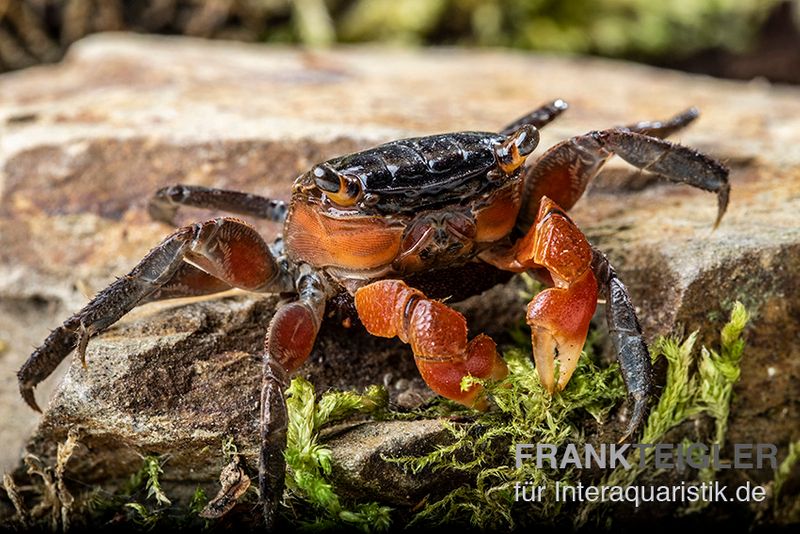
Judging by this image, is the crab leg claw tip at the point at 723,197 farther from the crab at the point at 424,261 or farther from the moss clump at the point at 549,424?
the moss clump at the point at 549,424

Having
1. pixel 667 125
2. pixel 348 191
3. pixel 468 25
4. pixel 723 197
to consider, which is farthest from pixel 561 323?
pixel 468 25

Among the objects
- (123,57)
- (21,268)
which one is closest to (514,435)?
(21,268)

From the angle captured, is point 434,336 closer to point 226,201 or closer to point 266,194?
point 226,201

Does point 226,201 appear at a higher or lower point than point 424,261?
lower

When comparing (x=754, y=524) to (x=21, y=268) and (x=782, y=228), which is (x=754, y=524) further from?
(x=21, y=268)

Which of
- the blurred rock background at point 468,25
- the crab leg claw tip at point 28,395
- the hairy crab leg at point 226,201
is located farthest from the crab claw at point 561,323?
the blurred rock background at point 468,25

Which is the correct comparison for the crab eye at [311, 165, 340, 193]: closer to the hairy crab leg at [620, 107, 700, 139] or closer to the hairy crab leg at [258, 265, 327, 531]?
the hairy crab leg at [258, 265, 327, 531]
